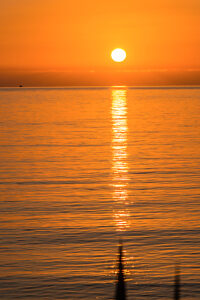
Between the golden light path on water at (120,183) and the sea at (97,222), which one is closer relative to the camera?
the sea at (97,222)

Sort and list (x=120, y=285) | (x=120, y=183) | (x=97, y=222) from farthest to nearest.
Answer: (x=120, y=183) < (x=97, y=222) < (x=120, y=285)

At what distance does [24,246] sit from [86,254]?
1.75 m

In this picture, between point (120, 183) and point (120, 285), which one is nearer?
point (120, 285)

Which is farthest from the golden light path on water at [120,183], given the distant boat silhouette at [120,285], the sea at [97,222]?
the distant boat silhouette at [120,285]

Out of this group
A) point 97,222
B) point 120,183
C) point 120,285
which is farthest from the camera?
point 120,183

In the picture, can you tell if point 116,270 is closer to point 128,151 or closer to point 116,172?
point 116,172

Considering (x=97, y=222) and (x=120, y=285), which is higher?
(x=97, y=222)

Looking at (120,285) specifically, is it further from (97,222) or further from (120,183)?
(120,183)

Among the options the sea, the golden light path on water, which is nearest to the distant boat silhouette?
the sea

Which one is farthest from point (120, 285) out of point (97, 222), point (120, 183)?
A: point (120, 183)

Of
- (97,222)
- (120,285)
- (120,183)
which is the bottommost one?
(120,285)

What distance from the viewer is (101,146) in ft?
120

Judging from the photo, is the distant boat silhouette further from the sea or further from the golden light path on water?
the golden light path on water

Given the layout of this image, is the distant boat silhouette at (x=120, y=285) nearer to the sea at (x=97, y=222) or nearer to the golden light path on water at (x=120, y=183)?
the sea at (x=97, y=222)
